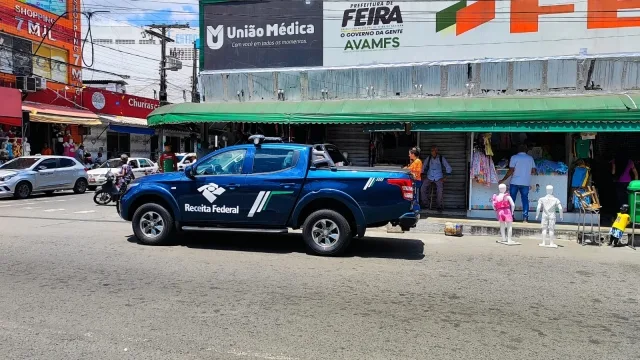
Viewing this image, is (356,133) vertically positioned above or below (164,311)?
above

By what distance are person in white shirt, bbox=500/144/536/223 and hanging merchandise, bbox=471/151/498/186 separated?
1.48 ft

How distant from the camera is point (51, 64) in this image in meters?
27.5

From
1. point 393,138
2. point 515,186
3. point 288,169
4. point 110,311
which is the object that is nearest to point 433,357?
point 110,311

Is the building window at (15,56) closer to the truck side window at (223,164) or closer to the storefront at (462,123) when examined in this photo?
the storefront at (462,123)

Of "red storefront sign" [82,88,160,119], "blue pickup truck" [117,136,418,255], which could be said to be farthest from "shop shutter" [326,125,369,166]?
"red storefront sign" [82,88,160,119]

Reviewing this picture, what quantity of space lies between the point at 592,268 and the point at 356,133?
7655mm

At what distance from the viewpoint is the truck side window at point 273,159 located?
8305 mm

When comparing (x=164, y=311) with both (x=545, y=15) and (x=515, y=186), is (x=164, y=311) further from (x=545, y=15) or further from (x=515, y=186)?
(x=545, y=15)

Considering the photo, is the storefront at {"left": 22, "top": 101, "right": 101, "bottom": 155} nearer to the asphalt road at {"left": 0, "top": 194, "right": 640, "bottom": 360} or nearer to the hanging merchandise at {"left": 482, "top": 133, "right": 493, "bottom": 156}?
the asphalt road at {"left": 0, "top": 194, "right": 640, "bottom": 360}

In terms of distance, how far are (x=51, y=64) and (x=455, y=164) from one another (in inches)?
947

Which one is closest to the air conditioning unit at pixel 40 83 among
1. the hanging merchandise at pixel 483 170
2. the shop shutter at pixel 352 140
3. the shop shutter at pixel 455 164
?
the shop shutter at pixel 352 140

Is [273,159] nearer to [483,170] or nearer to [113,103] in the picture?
[483,170]

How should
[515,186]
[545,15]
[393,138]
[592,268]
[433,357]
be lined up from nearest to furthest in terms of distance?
[433,357], [592,268], [515,186], [545,15], [393,138]

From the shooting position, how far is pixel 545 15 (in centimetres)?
1230
